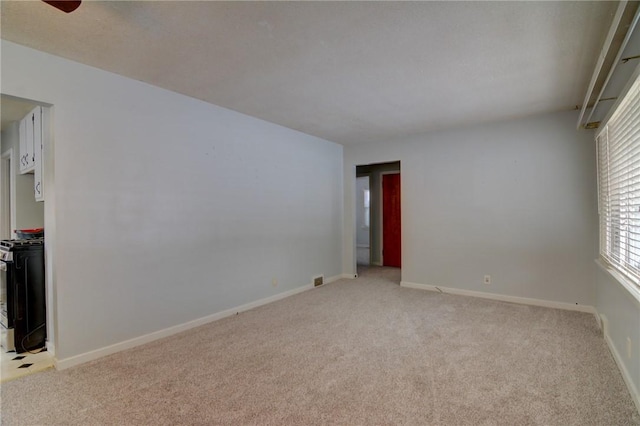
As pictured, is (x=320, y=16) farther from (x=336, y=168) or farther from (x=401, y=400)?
(x=336, y=168)

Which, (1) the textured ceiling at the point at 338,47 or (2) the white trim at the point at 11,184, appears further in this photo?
(2) the white trim at the point at 11,184

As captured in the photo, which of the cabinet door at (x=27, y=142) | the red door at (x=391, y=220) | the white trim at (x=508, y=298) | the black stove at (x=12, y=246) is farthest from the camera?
the red door at (x=391, y=220)

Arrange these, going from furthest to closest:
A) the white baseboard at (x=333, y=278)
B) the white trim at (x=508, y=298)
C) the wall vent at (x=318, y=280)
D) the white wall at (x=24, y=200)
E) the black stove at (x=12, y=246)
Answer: the white baseboard at (x=333, y=278)
the wall vent at (x=318, y=280)
the white wall at (x=24, y=200)
the white trim at (x=508, y=298)
the black stove at (x=12, y=246)

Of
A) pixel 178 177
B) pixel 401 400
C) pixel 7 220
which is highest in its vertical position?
pixel 178 177

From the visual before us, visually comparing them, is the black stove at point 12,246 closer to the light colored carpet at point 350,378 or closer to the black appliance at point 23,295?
the black appliance at point 23,295

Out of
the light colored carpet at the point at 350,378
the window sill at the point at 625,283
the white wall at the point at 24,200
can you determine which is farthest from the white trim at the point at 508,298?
the white wall at the point at 24,200

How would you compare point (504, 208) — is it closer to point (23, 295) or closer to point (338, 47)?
point (338, 47)

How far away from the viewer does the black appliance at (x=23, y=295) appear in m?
2.69

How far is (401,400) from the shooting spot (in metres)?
1.95

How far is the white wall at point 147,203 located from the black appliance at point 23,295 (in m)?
0.53

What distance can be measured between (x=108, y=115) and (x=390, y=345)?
310cm

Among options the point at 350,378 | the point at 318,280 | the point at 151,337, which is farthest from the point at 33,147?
the point at 318,280

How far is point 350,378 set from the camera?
2.21 metres

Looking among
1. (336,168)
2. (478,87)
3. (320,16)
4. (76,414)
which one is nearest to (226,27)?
(320,16)
